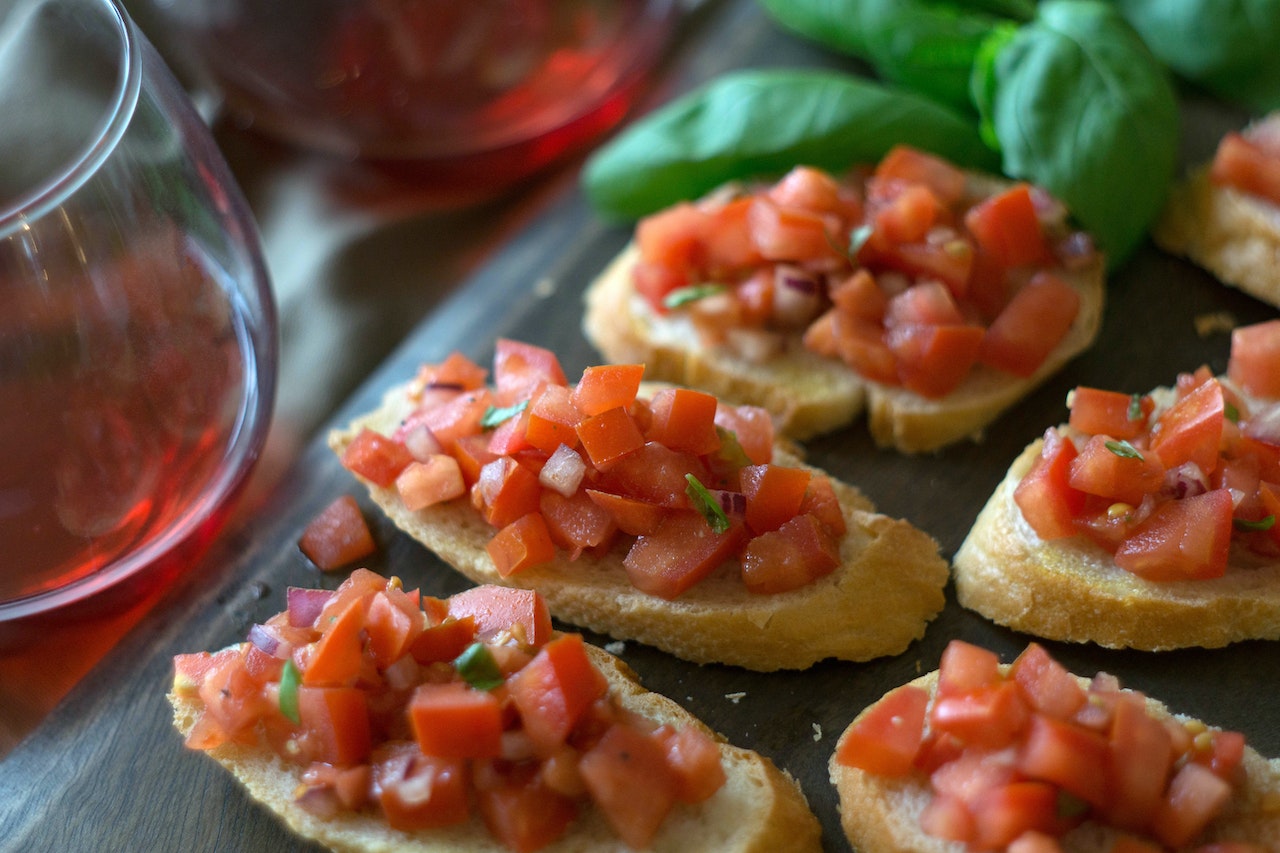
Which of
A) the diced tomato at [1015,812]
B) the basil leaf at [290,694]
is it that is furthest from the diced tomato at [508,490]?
the diced tomato at [1015,812]

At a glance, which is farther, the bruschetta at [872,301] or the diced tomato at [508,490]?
the bruschetta at [872,301]

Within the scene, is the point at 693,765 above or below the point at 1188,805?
below

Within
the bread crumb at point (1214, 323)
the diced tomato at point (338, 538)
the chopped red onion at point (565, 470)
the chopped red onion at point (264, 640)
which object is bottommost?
the diced tomato at point (338, 538)

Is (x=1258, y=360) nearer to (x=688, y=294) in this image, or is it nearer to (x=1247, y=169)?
(x=1247, y=169)

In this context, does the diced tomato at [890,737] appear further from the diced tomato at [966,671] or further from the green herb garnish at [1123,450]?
the green herb garnish at [1123,450]

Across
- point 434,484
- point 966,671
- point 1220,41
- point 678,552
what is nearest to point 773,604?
point 678,552

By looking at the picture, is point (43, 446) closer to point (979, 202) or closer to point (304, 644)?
point (304, 644)
